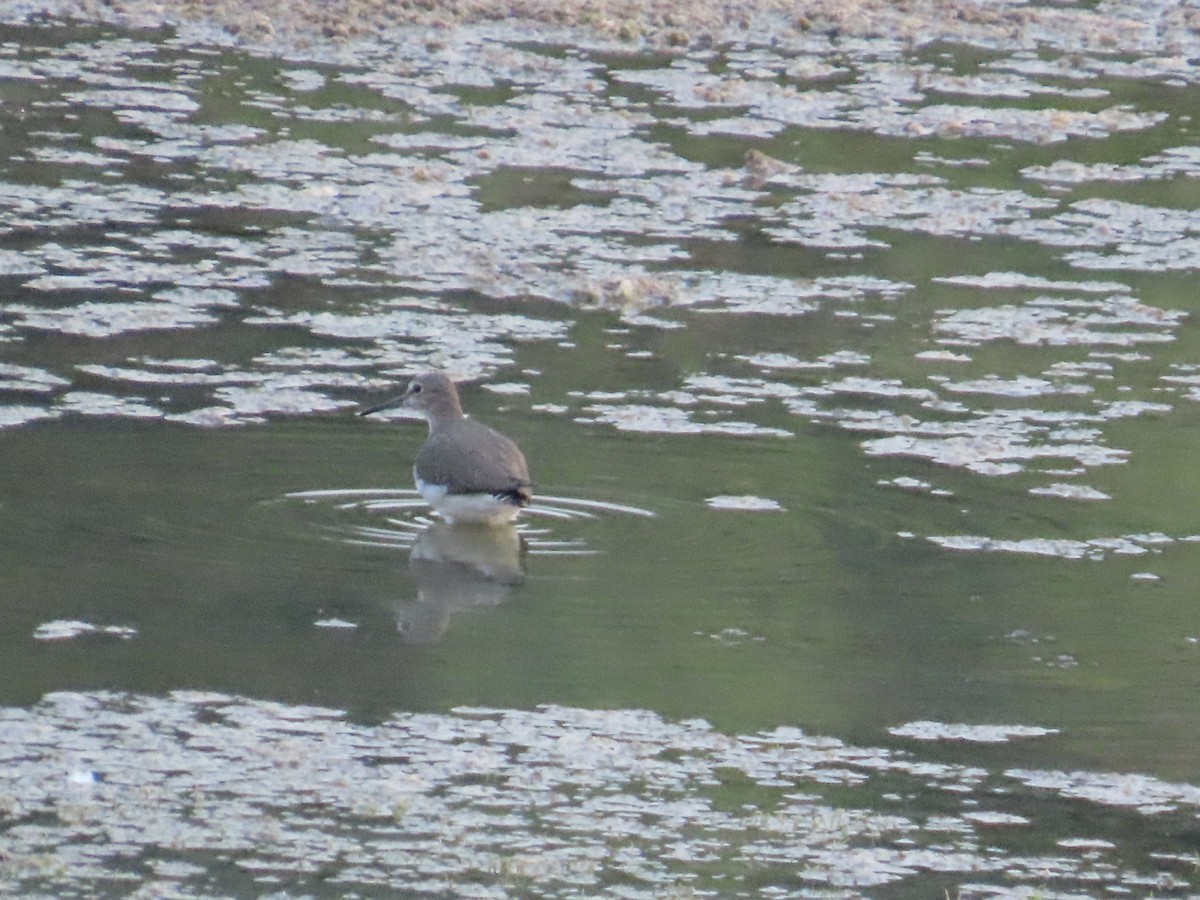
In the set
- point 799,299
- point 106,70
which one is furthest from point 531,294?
point 106,70

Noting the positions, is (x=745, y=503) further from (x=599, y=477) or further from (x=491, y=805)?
(x=491, y=805)

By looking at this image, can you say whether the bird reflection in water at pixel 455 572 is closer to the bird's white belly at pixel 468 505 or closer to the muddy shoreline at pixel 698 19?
the bird's white belly at pixel 468 505

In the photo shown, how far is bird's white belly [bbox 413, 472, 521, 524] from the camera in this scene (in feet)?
28.1

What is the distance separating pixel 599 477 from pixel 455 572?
979mm

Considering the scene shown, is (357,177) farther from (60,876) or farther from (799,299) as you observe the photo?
(60,876)

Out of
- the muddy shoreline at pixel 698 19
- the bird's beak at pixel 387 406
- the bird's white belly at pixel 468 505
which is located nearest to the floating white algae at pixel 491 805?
the bird's white belly at pixel 468 505

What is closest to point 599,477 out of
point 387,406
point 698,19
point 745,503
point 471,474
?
point 745,503

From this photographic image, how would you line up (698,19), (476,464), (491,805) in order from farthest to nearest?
(698,19)
(476,464)
(491,805)

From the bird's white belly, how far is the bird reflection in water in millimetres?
42

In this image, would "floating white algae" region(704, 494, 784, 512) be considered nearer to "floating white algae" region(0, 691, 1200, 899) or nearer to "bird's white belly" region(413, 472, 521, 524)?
"bird's white belly" region(413, 472, 521, 524)

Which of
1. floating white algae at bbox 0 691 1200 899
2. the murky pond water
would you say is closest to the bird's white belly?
the murky pond water

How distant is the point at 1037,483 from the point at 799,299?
2599mm

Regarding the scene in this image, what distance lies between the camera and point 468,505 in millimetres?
8562

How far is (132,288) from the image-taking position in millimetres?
11016
